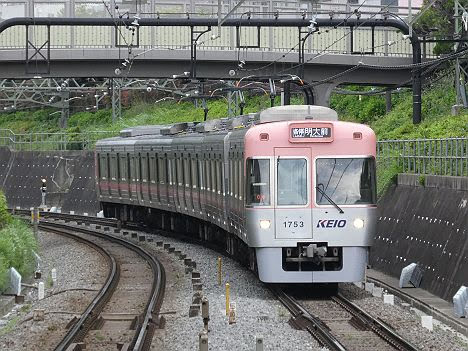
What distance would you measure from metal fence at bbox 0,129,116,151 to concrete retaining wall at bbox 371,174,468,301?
33.3 m

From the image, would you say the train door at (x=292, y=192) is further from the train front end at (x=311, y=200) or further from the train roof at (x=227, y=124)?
the train roof at (x=227, y=124)

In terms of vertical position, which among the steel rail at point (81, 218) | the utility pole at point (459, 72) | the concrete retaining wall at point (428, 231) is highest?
the utility pole at point (459, 72)

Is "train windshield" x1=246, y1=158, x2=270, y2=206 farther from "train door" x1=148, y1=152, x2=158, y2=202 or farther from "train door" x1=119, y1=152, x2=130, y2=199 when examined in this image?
"train door" x1=119, y1=152, x2=130, y2=199

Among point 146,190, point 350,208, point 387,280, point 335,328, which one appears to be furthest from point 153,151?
point 335,328

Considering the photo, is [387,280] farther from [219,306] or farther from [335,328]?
[335,328]

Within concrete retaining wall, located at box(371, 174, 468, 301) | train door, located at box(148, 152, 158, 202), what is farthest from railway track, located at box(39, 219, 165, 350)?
train door, located at box(148, 152, 158, 202)

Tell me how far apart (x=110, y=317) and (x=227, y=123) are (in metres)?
8.80

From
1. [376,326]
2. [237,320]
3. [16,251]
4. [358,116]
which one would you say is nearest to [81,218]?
[358,116]

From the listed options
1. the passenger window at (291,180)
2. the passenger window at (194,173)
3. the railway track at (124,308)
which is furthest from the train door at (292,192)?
the passenger window at (194,173)

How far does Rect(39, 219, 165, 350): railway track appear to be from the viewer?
14930 mm

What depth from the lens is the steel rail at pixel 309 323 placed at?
1428 centimetres

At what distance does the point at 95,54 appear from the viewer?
36.2 meters

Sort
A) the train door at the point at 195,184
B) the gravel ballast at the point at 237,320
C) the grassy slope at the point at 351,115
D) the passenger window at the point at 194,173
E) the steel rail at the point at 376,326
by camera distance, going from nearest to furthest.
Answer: the steel rail at the point at 376,326 → the gravel ballast at the point at 237,320 → the train door at the point at 195,184 → the passenger window at the point at 194,173 → the grassy slope at the point at 351,115

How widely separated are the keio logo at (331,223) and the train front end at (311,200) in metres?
0.01
